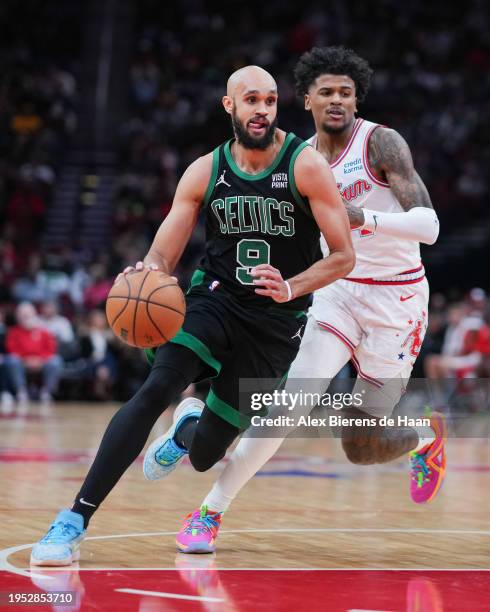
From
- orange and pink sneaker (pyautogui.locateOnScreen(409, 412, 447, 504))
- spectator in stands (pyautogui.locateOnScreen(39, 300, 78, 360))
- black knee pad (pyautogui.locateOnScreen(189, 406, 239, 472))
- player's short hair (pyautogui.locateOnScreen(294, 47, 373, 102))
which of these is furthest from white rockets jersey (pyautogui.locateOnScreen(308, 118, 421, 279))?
spectator in stands (pyautogui.locateOnScreen(39, 300, 78, 360))

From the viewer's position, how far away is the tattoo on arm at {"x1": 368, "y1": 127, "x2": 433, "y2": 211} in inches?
209

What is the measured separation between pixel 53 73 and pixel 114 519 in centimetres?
1734

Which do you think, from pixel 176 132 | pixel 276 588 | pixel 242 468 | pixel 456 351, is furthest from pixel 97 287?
pixel 276 588

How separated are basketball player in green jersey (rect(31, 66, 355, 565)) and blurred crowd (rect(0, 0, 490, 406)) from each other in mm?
10229

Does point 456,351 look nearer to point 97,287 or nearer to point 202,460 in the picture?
point 97,287

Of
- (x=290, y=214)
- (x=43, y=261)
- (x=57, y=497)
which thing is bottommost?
(x=43, y=261)

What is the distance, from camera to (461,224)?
19.1 metres

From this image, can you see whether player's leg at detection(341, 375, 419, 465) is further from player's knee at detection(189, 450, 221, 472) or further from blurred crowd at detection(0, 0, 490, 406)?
blurred crowd at detection(0, 0, 490, 406)

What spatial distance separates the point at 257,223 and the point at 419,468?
187 cm

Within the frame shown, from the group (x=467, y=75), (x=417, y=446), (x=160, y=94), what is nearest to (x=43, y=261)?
(x=160, y=94)

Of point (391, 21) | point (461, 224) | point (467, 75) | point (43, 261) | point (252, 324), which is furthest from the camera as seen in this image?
point (391, 21)

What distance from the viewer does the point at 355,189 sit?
218 inches

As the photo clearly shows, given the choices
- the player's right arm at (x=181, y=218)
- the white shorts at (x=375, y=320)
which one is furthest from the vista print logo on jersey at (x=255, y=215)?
the white shorts at (x=375, y=320)

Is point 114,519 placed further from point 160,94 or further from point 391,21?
point 391,21
